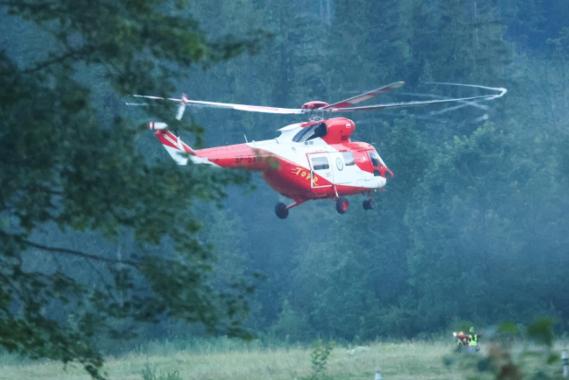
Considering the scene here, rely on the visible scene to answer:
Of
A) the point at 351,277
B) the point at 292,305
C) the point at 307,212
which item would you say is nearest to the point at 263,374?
the point at 351,277

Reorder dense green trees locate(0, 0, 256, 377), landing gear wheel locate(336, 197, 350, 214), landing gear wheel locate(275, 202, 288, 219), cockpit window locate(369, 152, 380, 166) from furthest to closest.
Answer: cockpit window locate(369, 152, 380, 166) → landing gear wheel locate(336, 197, 350, 214) → landing gear wheel locate(275, 202, 288, 219) → dense green trees locate(0, 0, 256, 377)

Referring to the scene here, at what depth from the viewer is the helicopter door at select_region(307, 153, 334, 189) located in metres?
27.0

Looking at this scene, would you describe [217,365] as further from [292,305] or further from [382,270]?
[292,305]

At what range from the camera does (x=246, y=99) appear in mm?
63594

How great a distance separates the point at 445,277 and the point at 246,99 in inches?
673

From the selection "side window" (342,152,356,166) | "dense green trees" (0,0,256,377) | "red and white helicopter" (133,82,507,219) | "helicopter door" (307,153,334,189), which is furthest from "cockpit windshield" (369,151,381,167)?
"dense green trees" (0,0,256,377)

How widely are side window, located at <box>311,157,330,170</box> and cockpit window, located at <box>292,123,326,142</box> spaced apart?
1.62ft

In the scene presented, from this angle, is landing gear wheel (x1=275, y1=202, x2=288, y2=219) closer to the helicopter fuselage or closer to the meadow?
the helicopter fuselage

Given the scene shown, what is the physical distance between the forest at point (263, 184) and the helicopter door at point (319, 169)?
266 cm

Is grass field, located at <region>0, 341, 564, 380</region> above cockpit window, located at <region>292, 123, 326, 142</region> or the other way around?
the other way around

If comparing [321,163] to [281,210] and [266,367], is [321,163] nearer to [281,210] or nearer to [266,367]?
[281,210]

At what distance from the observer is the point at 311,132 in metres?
27.5

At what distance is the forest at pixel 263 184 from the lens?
10.3 meters

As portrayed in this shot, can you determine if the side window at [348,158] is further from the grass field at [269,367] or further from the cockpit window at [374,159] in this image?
the grass field at [269,367]
